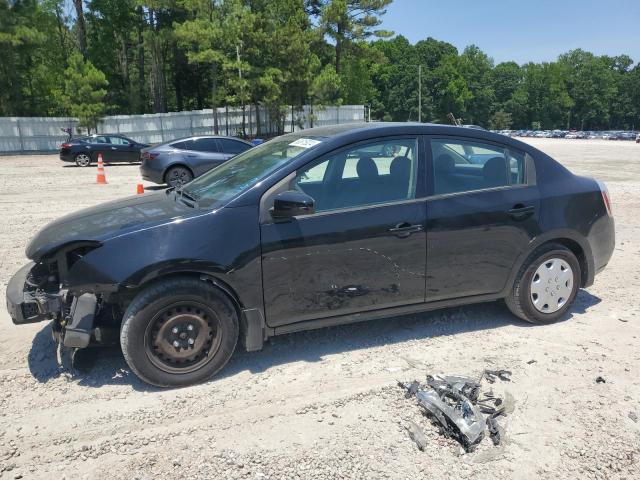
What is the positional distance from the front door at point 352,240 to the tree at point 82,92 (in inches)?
1268

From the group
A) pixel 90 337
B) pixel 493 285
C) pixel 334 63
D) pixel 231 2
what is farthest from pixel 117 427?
pixel 334 63

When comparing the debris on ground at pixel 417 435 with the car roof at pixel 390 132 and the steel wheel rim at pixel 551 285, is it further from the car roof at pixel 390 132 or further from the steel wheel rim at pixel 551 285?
the car roof at pixel 390 132

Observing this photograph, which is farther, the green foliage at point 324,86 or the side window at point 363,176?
the green foliage at point 324,86

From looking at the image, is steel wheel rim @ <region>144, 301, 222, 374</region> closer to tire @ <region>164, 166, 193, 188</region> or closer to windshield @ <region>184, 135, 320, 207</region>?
windshield @ <region>184, 135, 320, 207</region>

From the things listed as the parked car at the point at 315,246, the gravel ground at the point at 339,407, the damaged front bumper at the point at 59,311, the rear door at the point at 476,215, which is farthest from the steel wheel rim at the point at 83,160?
the rear door at the point at 476,215

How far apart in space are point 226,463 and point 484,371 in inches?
77.8

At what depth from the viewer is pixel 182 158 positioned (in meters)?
13.5

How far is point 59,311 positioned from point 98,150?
65.9 feet

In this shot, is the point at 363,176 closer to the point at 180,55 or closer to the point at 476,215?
the point at 476,215

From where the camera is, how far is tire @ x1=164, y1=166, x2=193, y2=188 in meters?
13.4

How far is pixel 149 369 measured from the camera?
3.45m

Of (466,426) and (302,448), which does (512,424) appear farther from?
(302,448)

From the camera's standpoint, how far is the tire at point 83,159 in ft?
70.1

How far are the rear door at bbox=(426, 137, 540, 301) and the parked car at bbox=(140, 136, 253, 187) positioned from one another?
32.1ft
